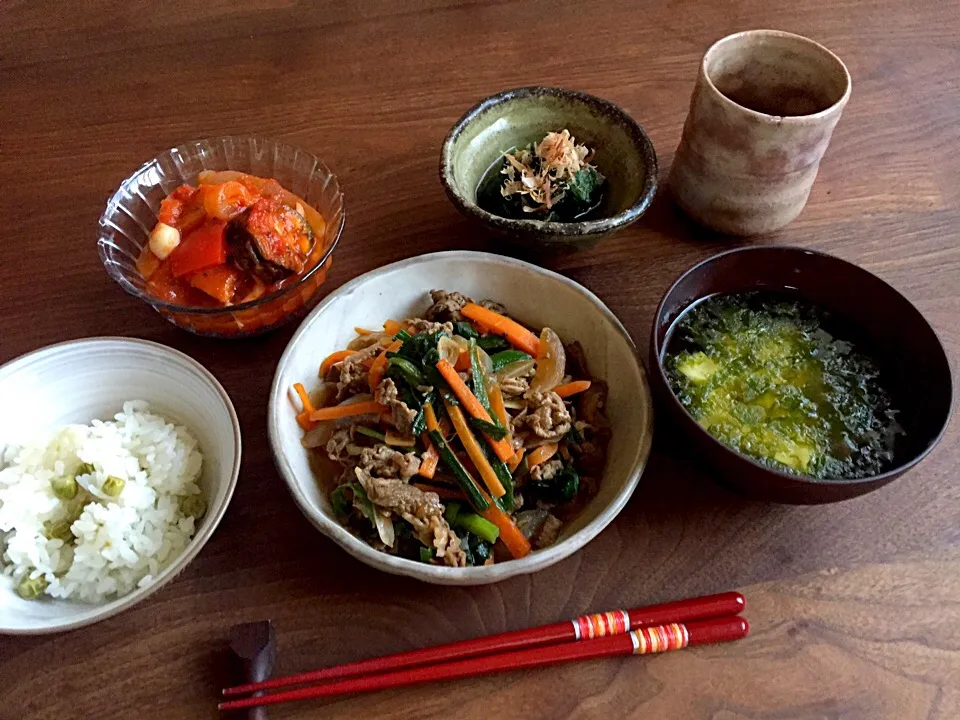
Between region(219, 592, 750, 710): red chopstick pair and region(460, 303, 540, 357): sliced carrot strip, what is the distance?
613 millimetres

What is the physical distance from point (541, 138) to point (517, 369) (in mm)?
772

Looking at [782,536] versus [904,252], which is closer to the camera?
[782,536]

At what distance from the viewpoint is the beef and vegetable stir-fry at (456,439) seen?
1466 mm

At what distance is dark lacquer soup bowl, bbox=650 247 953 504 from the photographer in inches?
54.9

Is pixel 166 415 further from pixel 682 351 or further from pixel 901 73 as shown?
pixel 901 73

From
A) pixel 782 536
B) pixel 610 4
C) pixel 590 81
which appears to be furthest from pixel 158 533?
pixel 610 4

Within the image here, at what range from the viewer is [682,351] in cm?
166

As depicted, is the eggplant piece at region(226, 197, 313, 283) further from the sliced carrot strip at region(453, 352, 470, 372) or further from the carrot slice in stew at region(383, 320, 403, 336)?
the sliced carrot strip at region(453, 352, 470, 372)

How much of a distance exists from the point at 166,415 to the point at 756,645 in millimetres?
1342

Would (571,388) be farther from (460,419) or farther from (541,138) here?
(541,138)

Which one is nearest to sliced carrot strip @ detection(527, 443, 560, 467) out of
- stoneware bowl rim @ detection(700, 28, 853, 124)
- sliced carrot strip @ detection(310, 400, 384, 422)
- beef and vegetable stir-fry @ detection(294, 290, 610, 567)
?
beef and vegetable stir-fry @ detection(294, 290, 610, 567)

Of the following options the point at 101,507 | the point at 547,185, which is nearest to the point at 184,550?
the point at 101,507

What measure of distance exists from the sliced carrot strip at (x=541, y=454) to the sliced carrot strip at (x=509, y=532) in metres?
0.13

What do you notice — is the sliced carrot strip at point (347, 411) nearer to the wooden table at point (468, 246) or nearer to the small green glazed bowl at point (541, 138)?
the wooden table at point (468, 246)
